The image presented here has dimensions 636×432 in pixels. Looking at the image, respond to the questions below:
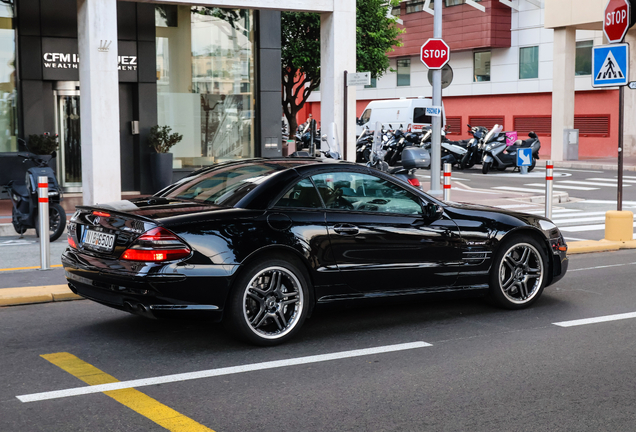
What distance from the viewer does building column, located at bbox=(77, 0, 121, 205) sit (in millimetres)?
14984

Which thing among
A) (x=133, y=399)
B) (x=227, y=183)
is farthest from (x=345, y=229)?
(x=133, y=399)

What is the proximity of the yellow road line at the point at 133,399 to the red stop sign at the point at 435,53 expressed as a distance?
11.1m

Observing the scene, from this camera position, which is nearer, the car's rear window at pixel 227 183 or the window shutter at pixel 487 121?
the car's rear window at pixel 227 183

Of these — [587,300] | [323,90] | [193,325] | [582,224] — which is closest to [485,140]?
[323,90]

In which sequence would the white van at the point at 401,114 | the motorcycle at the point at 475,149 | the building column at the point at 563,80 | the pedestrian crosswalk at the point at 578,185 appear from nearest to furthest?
1. the pedestrian crosswalk at the point at 578,185
2. the motorcycle at the point at 475,149
3. the building column at the point at 563,80
4. the white van at the point at 401,114

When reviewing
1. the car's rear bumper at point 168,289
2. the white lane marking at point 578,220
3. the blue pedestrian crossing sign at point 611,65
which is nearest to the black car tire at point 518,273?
the car's rear bumper at point 168,289

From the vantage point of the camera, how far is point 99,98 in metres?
15.1

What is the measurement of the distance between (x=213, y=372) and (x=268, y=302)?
786 mm

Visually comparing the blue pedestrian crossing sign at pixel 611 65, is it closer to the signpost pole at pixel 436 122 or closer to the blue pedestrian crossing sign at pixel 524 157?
the blue pedestrian crossing sign at pixel 524 157

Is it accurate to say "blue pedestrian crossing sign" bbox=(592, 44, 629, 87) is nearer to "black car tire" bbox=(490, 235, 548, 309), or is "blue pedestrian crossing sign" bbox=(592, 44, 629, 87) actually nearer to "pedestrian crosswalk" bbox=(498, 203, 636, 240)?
"pedestrian crosswalk" bbox=(498, 203, 636, 240)

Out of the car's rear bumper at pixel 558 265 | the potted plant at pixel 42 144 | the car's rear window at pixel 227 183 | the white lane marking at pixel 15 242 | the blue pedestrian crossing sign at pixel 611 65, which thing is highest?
the blue pedestrian crossing sign at pixel 611 65

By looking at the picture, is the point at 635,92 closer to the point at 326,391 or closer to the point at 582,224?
the point at 582,224

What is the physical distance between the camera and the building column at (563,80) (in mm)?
32438

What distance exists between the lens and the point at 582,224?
47.3 feet
